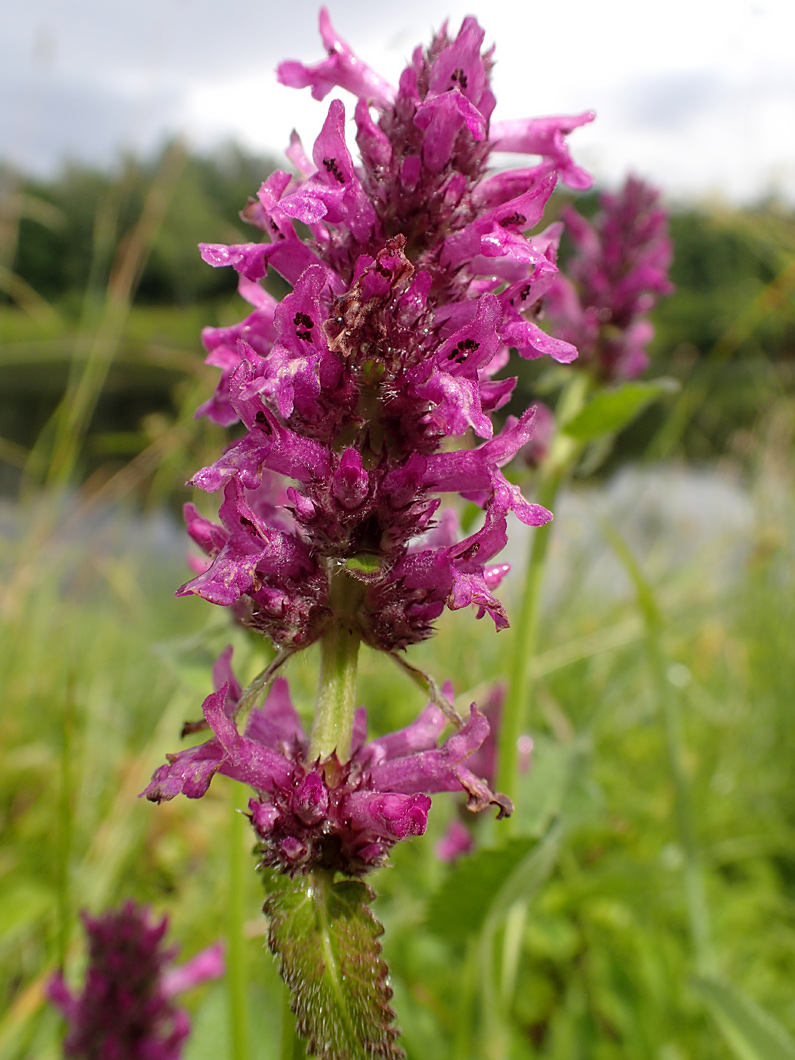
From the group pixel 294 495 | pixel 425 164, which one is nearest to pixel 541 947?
pixel 294 495

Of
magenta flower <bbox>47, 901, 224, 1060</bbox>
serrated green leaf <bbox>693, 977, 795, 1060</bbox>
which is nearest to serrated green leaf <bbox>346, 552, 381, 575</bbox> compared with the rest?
serrated green leaf <bbox>693, 977, 795, 1060</bbox>

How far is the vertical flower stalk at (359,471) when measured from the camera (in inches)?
44.3

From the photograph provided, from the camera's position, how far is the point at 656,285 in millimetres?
3598

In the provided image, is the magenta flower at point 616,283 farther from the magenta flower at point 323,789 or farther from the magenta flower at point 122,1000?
the magenta flower at point 122,1000

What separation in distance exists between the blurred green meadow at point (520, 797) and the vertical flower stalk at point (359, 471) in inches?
9.6

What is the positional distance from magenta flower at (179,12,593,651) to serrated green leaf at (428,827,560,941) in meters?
0.80

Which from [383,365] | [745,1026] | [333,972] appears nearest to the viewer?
[333,972]

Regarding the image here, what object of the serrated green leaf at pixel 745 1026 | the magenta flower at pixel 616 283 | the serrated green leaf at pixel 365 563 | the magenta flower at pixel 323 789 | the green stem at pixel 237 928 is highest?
the magenta flower at pixel 616 283

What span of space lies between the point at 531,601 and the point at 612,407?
73cm

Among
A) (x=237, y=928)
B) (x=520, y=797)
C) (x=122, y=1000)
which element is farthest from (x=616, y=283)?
(x=122, y=1000)

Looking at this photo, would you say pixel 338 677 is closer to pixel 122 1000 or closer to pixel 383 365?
pixel 383 365

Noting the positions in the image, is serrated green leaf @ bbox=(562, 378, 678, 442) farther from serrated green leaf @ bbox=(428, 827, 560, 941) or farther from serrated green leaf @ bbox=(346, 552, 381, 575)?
serrated green leaf @ bbox=(346, 552, 381, 575)

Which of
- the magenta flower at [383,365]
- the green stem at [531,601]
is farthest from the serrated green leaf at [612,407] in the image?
the magenta flower at [383,365]

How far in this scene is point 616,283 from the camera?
3.73 meters
